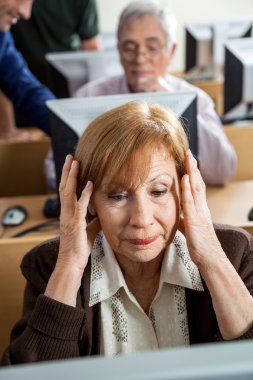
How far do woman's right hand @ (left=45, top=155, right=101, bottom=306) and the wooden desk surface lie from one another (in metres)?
0.53

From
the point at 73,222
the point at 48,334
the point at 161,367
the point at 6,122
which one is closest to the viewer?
the point at 161,367

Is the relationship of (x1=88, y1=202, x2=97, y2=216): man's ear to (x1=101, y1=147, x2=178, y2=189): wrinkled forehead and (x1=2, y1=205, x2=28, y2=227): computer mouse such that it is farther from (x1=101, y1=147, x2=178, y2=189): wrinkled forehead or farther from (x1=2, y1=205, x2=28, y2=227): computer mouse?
(x1=2, y1=205, x2=28, y2=227): computer mouse

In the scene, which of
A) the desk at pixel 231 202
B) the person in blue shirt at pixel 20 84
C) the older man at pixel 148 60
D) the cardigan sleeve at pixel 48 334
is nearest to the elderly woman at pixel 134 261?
the cardigan sleeve at pixel 48 334

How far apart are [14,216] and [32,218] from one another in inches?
2.8

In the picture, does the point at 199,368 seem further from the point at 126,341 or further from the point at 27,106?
the point at 27,106

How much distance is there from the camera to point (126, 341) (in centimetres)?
114

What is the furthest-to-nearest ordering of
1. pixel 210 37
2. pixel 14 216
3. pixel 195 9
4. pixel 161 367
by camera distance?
pixel 195 9
pixel 210 37
pixel 14 216
pixel 161 367

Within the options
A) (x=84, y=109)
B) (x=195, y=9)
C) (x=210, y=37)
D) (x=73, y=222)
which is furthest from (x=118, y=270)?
(x=195, y=9)

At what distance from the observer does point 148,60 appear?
2449 millimetres

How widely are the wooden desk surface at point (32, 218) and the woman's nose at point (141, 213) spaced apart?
630mm

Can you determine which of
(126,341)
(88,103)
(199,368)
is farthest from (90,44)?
(199,368)

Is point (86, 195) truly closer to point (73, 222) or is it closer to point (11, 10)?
point (73, 222)

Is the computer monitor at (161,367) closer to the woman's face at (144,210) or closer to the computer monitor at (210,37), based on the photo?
the woman's face at (144,210)

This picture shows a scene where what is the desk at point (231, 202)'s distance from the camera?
184 centimetres
